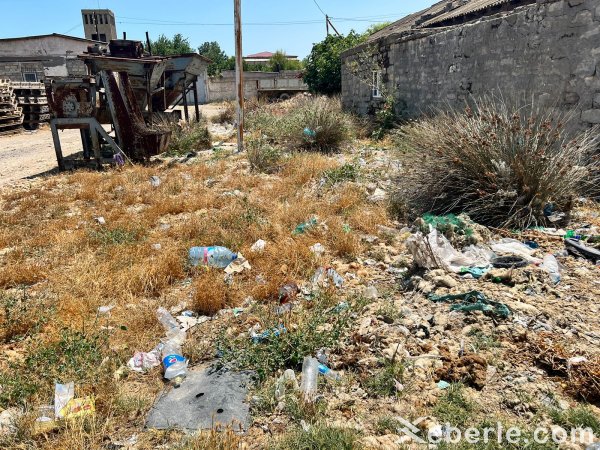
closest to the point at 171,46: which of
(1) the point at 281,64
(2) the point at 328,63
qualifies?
(1) the point at 281,64

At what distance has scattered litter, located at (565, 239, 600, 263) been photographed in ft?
10.9

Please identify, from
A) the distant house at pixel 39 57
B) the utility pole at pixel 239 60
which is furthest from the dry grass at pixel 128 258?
the distant house at pixel 39 57

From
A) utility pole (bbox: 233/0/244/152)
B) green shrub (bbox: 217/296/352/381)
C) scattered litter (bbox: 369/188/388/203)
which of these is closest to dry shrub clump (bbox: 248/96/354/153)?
utility pole (bbox: 233/0/244/152)

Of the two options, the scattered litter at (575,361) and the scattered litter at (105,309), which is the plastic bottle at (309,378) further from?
the scattered litter at (105,309)

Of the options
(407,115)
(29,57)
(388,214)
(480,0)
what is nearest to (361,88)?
(407,115)

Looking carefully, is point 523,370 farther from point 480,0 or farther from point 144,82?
point 480,0

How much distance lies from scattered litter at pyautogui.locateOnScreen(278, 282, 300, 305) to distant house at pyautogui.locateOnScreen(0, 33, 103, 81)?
2414 cm

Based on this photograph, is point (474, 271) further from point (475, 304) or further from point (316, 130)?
point (316, 130)

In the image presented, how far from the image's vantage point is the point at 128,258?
3.75 meters

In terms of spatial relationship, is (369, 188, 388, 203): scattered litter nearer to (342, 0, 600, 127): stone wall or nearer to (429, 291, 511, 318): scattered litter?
(342, 0, 600, 127): stone wall

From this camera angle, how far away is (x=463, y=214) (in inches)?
159

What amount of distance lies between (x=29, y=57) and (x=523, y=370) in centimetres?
2710

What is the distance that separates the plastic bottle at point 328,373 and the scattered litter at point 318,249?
59.3 inches

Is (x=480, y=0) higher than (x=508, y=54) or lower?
higher
